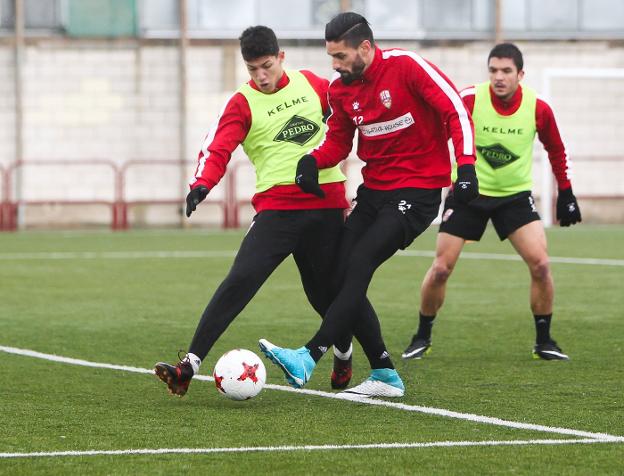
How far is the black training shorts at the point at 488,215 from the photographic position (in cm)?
916

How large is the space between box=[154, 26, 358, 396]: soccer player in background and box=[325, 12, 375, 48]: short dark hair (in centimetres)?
41

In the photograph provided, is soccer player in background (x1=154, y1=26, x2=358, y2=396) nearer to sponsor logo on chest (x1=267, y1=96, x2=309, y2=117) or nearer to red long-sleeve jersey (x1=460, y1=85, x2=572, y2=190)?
sponsor logo on chest (x1=267, y1=96, x2=309, y2=117)

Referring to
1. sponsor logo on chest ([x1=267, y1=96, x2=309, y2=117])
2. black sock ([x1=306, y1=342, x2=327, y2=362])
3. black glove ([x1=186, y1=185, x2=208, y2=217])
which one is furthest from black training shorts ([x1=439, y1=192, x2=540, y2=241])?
black sock ([x1=306, y1=342, x2=327, y2=362])

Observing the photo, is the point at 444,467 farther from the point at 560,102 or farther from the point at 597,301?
the point at 560,102

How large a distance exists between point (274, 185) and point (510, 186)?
2.21m

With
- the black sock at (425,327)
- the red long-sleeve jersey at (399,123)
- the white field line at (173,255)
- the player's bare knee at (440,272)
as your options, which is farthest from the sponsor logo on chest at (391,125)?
the white field line at (173,255)

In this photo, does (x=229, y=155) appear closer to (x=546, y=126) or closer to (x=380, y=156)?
(x=380, y=156)

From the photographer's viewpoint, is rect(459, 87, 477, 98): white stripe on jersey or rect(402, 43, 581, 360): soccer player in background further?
rect(459, 87, 477, 98): white stripe on jersey

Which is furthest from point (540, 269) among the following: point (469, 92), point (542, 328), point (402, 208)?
point (402, 208)

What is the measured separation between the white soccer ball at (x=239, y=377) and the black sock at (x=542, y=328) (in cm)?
257

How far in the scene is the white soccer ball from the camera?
708 centimetres

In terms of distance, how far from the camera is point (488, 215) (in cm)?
934

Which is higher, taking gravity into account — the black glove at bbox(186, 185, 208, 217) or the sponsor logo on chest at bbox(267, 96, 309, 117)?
the sponsor logo on chest at bbox(267, 96, 309, 117)

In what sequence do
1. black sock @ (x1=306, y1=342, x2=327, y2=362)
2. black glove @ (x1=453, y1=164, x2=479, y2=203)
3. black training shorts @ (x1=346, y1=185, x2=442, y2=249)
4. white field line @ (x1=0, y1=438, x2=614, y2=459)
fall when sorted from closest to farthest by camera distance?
white field line @ (x1=0, y1=438, x2=614, y2=459) < black sock @ (x1=306, y1=342, x2=327, y2=362) < black glove @ (x1=453, y1=164, x2=479, y2=203) < black training shorts @ (x1=346, y1=185, x2=442, y2=249)
